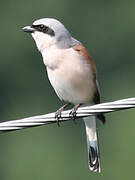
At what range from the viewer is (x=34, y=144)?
73.2 ft

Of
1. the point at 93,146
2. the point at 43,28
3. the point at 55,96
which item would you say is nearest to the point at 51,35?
the point at 43,28

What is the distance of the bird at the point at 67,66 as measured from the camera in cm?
802

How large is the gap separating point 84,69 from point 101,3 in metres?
22.4

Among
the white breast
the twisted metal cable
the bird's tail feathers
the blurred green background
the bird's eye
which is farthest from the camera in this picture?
the blurred green background

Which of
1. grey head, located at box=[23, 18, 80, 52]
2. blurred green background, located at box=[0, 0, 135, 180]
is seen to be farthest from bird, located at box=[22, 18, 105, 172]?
blurred green background, located at box=[0, 0, 135, 180]

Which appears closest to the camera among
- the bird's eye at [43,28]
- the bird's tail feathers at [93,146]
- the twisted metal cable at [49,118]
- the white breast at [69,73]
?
the twisted metal cable at [49,118]

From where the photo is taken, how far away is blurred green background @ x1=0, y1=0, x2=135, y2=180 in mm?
20609

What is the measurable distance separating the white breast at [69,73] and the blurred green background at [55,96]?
1018 cm

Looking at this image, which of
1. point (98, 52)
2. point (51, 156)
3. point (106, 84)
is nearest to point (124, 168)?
point (51, 156)

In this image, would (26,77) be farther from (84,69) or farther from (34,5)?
(84,69)

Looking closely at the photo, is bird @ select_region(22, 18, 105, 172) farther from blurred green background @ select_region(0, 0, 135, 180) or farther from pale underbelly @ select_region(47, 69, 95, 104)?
blurred green background @ select_region(0, 0, 135, 180)

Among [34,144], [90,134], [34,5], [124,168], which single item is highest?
[34,5]

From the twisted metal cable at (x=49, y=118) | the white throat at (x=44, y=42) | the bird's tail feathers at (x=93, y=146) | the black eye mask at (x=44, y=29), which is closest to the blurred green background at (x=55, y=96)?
the bird's tail feathers at (x=93, y=146)

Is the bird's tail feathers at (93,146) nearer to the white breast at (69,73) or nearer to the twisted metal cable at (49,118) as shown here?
the white breast at (69,73)
